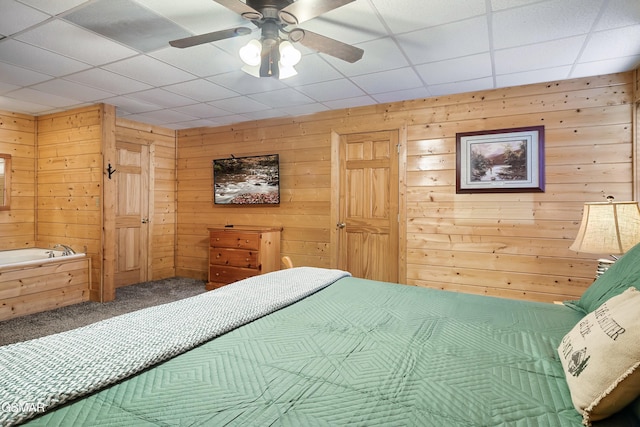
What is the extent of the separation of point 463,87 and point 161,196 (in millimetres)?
4568

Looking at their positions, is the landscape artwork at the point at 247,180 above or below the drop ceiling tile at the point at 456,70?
below

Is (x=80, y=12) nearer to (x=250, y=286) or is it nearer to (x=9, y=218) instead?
(x=250, y=286)

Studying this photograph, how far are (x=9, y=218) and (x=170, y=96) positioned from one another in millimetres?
2855

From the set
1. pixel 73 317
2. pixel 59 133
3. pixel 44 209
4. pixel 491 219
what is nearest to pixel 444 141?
pixel 491 219

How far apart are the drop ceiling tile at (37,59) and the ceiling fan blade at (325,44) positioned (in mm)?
2207

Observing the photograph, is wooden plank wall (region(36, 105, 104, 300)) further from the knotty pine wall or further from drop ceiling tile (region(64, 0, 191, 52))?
drop ceiling tile (region(64, 0, 191, 52))

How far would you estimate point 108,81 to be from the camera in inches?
135

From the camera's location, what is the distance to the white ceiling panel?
2203 mm

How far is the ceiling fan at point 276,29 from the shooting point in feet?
5.58

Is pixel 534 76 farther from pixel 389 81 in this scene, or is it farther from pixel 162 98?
pixel 162 98

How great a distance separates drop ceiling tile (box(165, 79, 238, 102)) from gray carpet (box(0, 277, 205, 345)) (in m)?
2.42

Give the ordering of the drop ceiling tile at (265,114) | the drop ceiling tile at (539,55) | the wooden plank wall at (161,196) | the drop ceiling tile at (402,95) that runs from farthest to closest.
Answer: the wooden plank wall at (161,196) < the drop ceiling tile at (265,114) < the drop ceiling tile at (402,95) < the drop ceiling tile at (539,55)

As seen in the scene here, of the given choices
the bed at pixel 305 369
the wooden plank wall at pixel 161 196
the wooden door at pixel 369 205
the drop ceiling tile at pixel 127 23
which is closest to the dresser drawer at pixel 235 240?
the wooden door at pixel 369 205

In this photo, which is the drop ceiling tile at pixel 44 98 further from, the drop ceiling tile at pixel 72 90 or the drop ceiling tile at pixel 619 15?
the drop ceiling tile at pixel 619 15
